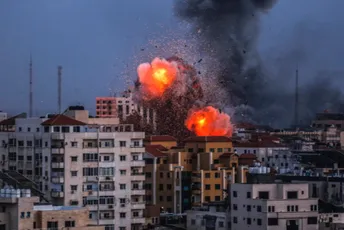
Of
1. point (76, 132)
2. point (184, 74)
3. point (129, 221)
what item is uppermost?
point (184, 74)

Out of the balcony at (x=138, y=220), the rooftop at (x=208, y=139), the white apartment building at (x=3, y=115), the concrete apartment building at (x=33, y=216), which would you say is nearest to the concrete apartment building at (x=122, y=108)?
the rooftop at (x=208, y=139)

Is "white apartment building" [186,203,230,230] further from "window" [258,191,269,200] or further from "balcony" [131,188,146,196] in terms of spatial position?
"balcony" [131,188,146,196]

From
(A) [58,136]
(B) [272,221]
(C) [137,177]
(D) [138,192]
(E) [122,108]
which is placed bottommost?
(B) [272,221]

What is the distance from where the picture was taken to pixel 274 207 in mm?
51625

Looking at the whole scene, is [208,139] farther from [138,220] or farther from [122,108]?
[122,108]

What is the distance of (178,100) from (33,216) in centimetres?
3444

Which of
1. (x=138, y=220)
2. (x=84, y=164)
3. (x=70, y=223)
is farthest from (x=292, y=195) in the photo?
(x=70, y=223)

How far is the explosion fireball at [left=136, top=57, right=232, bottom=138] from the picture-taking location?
78.4 m

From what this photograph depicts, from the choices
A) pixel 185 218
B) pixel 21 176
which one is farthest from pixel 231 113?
pixel 21 176

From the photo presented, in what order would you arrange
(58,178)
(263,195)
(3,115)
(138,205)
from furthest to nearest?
(3,115) → (138,205) → (58,178) → (263,195)

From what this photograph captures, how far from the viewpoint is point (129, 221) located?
5678 centimetres

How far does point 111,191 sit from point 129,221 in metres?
1.41

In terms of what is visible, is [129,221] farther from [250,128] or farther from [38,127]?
[250,128]

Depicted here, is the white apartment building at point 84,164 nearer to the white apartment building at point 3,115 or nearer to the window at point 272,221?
the window at point 272,221
